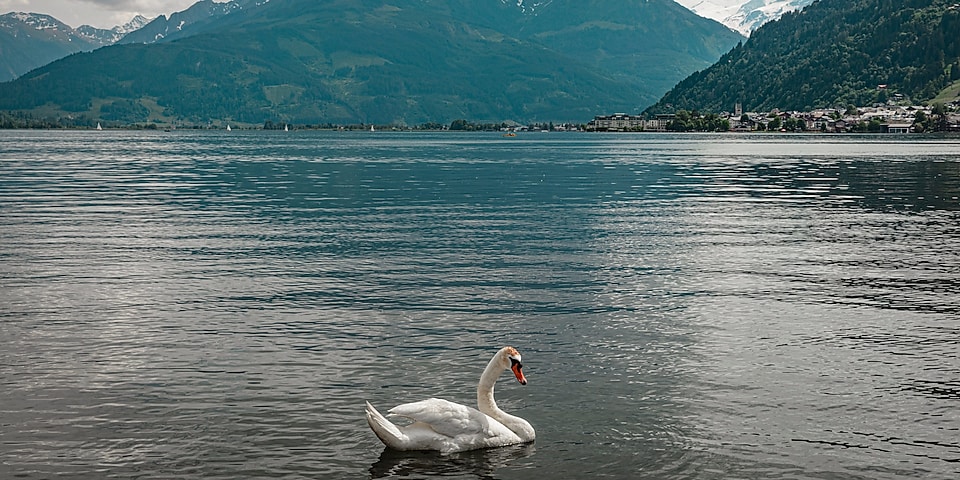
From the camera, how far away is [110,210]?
72188 mm

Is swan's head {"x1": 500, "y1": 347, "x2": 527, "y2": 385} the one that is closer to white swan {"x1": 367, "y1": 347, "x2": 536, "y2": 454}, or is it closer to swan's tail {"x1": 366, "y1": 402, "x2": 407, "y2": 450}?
white swan {"x1": 367, "y1": 347, "x2": 536, "y2": 454}

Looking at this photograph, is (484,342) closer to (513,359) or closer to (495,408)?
(495,408)

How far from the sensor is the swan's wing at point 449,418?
2077 centimetres

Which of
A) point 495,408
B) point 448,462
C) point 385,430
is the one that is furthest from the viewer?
point 495,408

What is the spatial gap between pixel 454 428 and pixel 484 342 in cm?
905

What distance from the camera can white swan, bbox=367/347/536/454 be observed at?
20.8 m

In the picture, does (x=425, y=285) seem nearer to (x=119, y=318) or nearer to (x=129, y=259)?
(x=119, y=318)

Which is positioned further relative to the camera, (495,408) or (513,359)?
(495,408)

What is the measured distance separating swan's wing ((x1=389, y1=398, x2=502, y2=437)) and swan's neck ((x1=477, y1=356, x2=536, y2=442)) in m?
0.21

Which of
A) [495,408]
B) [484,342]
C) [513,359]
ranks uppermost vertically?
[513,359]

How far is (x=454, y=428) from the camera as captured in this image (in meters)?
21.0

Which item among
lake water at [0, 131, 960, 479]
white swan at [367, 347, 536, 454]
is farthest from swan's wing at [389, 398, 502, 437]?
lake water at [0, 131, 960, 479]

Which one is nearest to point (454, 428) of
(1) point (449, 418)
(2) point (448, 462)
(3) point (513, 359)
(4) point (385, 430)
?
(1) point (449, 418)

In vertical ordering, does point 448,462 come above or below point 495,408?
below
